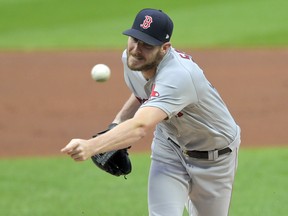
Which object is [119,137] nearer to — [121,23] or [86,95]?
[86,95]

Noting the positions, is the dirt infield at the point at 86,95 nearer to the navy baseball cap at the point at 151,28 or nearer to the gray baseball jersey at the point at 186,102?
the gray baseball jersey at the point at 186,102

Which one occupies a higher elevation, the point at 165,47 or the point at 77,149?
the point at 165,47

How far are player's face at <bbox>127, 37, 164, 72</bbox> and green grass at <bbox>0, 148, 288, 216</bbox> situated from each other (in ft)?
10.2

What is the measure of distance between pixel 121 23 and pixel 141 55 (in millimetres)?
17622

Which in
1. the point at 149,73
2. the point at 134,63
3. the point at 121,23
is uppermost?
the point at 134,63

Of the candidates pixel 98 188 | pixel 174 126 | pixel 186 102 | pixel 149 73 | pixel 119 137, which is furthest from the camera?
pixel 98 188

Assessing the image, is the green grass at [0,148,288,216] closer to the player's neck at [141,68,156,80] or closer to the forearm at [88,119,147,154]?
the player's neck at [141,68,156,80]

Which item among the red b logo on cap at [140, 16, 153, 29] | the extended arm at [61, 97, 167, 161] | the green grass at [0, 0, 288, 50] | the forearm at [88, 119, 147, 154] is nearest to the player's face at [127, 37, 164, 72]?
the red b logo on cap at [140, 16, 153, 29]

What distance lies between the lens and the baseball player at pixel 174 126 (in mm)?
5223

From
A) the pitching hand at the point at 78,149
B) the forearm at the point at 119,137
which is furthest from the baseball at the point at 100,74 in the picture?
the pitching hand at the point at 78,149

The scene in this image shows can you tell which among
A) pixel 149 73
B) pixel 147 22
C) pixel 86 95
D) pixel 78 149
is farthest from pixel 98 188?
pixel 86 95

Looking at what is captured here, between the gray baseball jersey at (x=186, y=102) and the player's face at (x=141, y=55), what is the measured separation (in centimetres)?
8

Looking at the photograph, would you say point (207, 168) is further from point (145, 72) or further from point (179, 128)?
point (145, 72)

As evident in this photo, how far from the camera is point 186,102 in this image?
541cm
